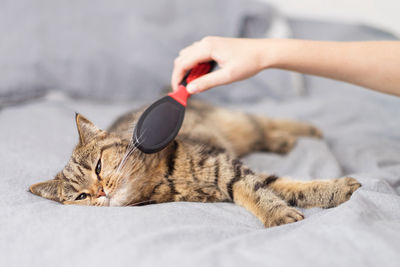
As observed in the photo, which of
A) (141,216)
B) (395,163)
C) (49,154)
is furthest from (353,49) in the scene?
(49,154)

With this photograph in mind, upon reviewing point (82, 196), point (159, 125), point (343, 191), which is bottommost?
point (82, 196)

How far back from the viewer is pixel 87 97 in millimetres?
2316

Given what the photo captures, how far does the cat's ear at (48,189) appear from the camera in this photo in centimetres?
109

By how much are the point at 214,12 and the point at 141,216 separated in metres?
1.95

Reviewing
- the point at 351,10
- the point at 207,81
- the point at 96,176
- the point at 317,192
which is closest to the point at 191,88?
the point at 207,81

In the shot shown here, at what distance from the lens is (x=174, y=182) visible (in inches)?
47.2

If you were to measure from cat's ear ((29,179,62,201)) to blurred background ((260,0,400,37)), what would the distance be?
7.62 feet

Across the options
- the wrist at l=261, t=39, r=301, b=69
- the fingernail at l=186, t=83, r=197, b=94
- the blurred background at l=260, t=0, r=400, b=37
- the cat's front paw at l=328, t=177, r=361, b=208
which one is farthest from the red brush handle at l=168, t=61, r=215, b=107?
the blurred background at l=260, t=0, r=400, b=37

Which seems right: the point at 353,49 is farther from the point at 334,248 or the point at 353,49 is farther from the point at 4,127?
the point at 4,127

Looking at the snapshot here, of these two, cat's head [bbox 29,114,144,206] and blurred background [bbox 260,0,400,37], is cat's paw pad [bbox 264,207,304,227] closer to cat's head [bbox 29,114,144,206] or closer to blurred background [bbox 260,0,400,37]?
cat's head [bbox 29,114,144,206]

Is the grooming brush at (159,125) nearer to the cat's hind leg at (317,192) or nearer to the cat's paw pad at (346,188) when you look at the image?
the cat's hind leg at (317,192)

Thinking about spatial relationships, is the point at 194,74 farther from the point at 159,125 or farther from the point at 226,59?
the point at 159,125

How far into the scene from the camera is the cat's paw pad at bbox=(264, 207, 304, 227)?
97 cm

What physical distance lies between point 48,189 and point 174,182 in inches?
17.0
